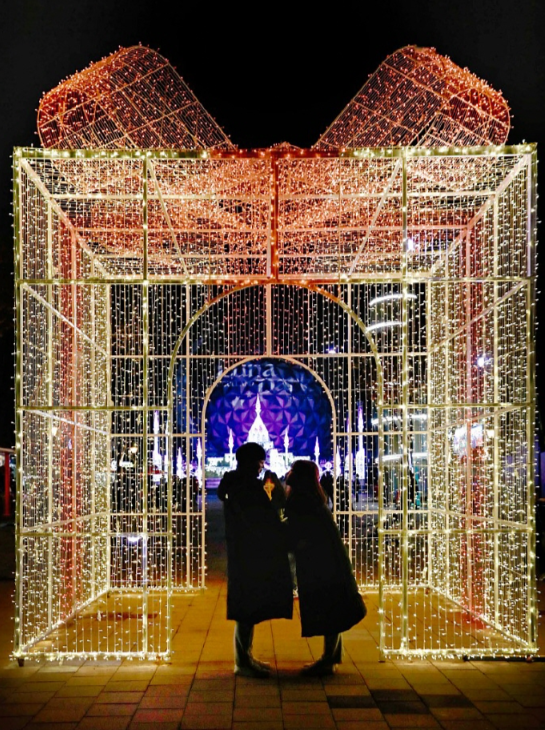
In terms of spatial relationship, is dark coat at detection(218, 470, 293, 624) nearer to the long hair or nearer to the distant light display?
the long hair

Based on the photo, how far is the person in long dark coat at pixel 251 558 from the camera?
259 inches

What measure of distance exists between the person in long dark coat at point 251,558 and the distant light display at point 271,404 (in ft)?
37.9

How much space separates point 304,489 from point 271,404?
511 inches

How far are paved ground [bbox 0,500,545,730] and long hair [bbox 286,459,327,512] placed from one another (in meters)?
1.29

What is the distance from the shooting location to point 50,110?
23.8 feet

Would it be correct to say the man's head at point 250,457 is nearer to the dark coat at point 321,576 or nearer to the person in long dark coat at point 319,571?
the person in long dark coat at point 319,571

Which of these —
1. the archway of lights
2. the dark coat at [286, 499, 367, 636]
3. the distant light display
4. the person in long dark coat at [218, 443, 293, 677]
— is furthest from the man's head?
the distant light display

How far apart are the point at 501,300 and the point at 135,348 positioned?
5305mm

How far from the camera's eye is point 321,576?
6633mm

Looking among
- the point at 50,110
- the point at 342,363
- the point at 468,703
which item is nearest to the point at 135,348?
the point at 342,363

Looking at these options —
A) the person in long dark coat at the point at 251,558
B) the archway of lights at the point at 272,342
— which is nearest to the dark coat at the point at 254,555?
the person in long dark coat at the point at 251,558

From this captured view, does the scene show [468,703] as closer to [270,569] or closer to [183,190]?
[270,569]

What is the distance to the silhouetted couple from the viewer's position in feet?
21.6

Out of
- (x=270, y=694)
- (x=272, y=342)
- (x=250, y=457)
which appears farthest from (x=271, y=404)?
(x=270, y=694)
